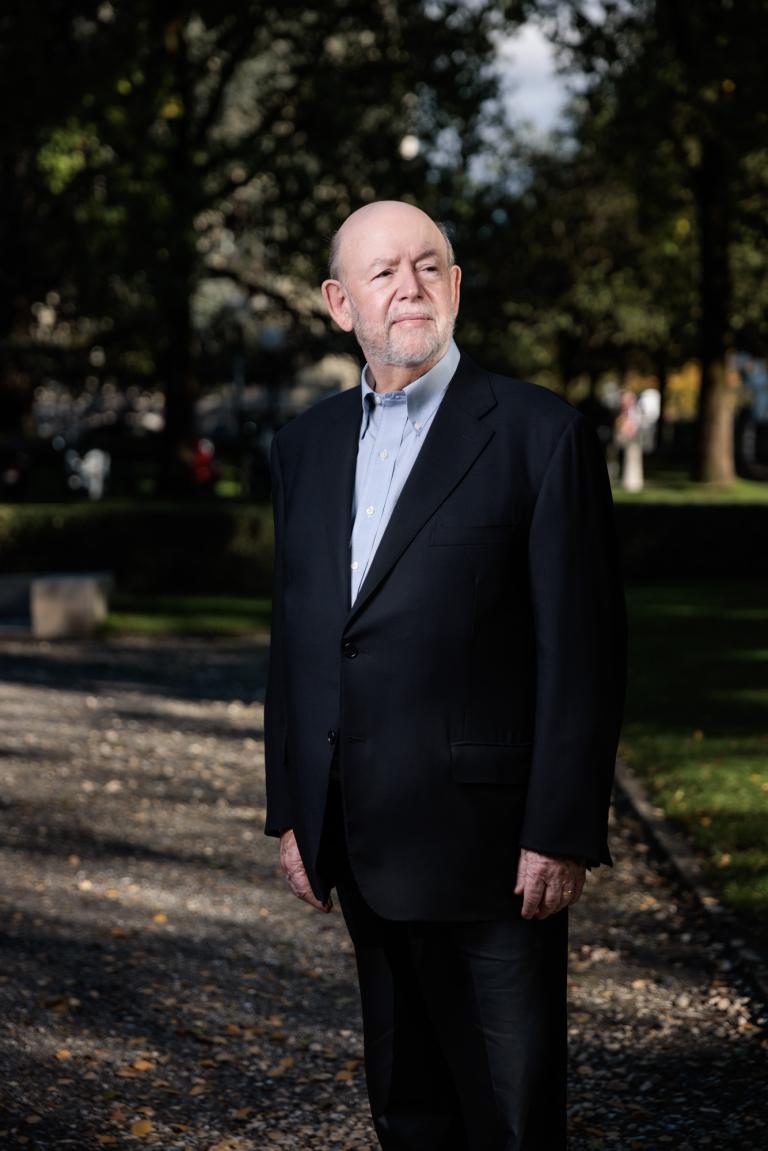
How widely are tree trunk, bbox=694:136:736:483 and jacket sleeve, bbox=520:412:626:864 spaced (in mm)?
27012

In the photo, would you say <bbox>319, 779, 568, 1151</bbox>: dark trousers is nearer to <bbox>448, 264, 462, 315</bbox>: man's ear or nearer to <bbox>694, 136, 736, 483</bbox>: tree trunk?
<bbox>448, 264, 462, 315</bbox>: man's ear

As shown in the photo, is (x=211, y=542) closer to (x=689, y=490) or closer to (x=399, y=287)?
(x=689, y=490)

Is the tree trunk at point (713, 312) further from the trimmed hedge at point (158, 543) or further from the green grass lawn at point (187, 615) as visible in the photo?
the green grass lawn at point (187, 615)

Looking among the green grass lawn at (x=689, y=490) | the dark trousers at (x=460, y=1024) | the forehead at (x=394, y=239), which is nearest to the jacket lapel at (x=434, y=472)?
the forehead at (x=394, y=239)

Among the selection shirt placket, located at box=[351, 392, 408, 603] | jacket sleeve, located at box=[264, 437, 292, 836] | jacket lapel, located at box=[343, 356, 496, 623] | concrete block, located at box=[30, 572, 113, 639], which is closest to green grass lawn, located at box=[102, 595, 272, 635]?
concrete block, located at box=[30, 572, 113, 639]

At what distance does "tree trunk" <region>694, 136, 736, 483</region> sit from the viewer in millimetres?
29812

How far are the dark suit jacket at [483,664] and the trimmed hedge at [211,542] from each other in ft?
53.0

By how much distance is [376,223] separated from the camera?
3186 mm

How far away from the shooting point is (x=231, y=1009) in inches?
217

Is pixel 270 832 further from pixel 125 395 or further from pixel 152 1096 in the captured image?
pixel 125 395

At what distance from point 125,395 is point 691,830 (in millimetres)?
33396

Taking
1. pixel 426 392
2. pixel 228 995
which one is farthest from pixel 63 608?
pixel 426 392

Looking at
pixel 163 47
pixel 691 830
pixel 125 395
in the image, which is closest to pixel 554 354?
pixel 125 395

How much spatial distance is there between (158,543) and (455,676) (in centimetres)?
1695
